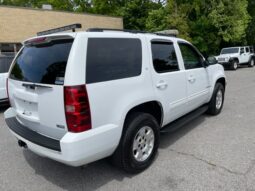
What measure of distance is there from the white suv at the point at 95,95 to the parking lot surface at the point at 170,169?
1.00 feet

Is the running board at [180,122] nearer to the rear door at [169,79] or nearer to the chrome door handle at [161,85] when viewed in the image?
the rear door at [169,79]

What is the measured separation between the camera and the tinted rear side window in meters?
2.73

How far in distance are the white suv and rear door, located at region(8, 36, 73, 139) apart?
0.01m

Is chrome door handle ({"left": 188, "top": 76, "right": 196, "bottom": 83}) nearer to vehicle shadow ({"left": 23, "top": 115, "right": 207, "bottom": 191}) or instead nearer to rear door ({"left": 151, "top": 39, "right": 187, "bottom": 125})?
rear door ({"left": 151, "top": 39, "right": 187, "bottom": 125})

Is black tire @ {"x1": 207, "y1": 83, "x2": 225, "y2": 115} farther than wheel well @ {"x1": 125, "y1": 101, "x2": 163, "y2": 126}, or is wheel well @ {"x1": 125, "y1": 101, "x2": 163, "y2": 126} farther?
black tire @ {"x1": 207, "y1": 83, "x2": 225, "y2": 115}

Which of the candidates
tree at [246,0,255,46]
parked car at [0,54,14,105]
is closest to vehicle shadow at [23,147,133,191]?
parked car at [0,54,14,105]

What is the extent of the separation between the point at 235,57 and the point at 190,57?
15773 mm

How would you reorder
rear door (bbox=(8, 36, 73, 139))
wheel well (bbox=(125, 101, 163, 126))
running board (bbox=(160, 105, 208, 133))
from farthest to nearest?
1. running board (bbox=(160, 105, 208, 133))
2. wheel well (bbox=(125, 101, 163, 126))
3. rear door (bbox=(8, 36, 73, 139))

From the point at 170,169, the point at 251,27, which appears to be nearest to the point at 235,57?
the point at 251,27

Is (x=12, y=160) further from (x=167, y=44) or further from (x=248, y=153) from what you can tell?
(x=248, y=153)

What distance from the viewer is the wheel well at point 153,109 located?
3.49 meters

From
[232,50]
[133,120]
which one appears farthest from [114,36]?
[232,50]

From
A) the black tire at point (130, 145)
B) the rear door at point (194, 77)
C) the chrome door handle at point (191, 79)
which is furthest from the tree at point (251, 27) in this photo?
the black tire at point (130, 145)

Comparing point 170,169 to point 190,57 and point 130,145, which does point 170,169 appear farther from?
point 190,57
